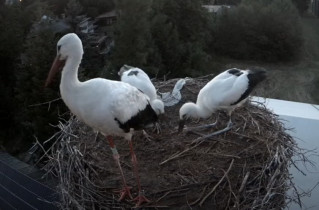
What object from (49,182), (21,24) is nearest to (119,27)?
(21,24)

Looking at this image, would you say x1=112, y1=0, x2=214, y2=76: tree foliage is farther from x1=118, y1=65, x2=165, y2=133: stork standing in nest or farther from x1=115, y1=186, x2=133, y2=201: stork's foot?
x1=115, y1=186, x2=133, y2=201: stork's foot

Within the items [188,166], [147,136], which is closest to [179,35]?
[147,136]

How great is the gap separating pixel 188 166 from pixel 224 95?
830 millimetres

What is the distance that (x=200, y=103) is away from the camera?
Answer: 4289mm

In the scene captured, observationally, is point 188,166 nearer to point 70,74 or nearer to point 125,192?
point 125,192

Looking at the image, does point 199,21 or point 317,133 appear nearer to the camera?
point 317,133

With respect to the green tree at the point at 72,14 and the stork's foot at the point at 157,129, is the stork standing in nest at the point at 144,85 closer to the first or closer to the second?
the stork's foot at the point at 157,129

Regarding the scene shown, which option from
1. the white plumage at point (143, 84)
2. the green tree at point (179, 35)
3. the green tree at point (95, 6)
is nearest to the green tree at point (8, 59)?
the green tree at point (179, 35)

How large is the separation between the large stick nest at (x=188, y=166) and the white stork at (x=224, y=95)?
0.77ft

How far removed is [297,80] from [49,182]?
12.8m

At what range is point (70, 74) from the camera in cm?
298

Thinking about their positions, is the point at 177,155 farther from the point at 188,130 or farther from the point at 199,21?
the point at 199,21

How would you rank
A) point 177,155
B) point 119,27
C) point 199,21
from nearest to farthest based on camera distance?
point 177,155 < point 119,27 < point 199,21

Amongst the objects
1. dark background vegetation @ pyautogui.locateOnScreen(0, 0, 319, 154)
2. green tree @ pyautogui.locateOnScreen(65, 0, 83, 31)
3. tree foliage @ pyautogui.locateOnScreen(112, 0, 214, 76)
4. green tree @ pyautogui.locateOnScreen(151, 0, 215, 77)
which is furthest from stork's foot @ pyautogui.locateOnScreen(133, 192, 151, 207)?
green tree @ pyautogui.locateOnScreen(151, 0, 215, 77)
